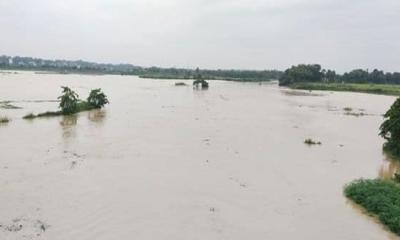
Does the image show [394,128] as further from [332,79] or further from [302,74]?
[332,79]

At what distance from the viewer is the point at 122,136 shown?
2967 centimetres

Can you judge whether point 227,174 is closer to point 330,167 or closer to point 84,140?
point 330,167

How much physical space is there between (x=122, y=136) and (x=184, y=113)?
15.5 meters

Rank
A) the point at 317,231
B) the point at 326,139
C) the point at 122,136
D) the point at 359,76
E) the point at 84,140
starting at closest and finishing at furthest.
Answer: the point at 317,231 → the point at 84,140 → the point at 122,136 → the point at 326,139 → the point at 359,76

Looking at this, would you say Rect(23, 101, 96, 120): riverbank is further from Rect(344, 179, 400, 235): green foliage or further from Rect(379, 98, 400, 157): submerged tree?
Rect(344, 179, 400, 235): green foliage

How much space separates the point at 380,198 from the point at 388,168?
8.15 m

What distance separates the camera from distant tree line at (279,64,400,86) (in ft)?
352

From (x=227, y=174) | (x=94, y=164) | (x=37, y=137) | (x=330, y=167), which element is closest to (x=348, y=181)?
(x=330, y=167)

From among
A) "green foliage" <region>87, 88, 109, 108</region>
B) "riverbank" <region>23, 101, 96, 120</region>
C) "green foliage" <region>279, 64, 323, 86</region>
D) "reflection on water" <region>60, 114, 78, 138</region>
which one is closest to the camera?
"reflection on water" <region>60, 114, 78, 138</region>

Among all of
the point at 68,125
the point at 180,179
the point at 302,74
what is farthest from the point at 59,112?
the point at 302,74

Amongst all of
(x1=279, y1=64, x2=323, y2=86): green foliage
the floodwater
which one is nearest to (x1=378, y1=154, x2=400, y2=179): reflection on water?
the floodwater

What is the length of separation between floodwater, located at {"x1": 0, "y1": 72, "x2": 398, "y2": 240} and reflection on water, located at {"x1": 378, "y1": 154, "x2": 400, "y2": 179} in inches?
4.2

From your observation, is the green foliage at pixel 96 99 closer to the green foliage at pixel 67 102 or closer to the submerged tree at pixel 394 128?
the green foliage at pixel 67 102

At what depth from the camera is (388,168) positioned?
23094 millimetres
